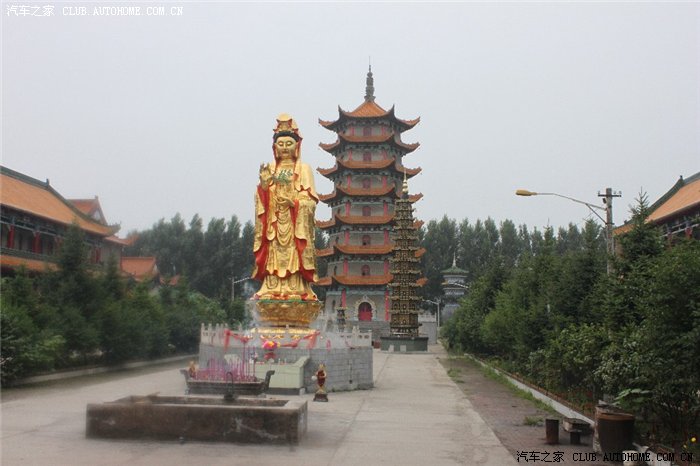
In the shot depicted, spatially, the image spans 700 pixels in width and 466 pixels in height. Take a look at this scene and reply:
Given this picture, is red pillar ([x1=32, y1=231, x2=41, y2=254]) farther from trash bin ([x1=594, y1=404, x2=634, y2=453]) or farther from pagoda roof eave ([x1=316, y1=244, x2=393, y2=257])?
trash bin ([x1=594, y1=404, x2=634, y2=453])

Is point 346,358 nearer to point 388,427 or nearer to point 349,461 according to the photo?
point 388,427

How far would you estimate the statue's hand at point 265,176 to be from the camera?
20.6 m

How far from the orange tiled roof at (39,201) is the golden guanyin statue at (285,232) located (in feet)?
32.1

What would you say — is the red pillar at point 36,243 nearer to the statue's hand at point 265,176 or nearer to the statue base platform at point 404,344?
the statue's hand at point 265,176

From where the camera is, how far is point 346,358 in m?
18.4

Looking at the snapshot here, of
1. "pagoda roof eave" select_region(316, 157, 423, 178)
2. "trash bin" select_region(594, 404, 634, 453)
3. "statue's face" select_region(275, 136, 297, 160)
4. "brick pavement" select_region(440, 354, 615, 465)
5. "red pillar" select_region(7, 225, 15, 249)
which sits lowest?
"brick pavement" select_region(440, 354, 615, 465)

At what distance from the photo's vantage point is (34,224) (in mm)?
29328

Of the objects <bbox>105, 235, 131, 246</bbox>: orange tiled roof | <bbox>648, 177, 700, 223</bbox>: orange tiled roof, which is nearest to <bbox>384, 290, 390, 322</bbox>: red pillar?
<bbox>105, 235, 131, 246</bbox>: orange tiled roof

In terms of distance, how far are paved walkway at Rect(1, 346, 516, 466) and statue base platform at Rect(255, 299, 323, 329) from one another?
3328 mm

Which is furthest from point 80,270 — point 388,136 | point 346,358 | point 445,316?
point 445,316

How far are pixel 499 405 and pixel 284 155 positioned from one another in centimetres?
1024

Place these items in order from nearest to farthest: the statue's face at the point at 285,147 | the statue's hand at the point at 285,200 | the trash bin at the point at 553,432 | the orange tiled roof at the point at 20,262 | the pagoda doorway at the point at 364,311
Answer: the trash bin at the point at 553,432
the statue's hand at the point at 285,200
the statue's face at the point at 285,147
the orange tiled roof at the point at 20,262
the pagoda doorway at the point at 364,311

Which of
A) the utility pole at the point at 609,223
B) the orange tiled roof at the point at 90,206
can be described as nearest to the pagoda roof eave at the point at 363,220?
the orange tiled roof at the point at 90,206

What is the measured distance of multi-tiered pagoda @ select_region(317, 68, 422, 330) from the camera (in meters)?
47.0
